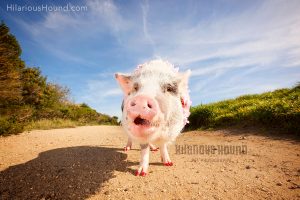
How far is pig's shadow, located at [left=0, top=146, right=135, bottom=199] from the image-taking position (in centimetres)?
358

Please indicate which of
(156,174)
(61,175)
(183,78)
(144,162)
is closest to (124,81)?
(183,78)

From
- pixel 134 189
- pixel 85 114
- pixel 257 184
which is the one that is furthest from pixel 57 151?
pixel 85 114

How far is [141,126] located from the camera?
2811 mm

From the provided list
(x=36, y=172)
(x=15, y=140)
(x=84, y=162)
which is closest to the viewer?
(x=36, y=172)

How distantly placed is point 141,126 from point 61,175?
2366mm

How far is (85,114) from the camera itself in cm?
1816

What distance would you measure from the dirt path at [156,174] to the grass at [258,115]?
1207 mm

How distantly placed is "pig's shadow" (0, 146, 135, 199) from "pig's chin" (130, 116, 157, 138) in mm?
1422

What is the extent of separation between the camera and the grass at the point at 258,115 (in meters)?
6.85

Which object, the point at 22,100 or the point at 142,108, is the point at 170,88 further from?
the point at 22,100

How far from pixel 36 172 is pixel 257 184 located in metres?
4.08

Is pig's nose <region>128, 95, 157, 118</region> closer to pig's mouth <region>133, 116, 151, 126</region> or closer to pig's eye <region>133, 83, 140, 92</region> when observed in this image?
pig's mouth <region>133, 116, 151, 126</region>

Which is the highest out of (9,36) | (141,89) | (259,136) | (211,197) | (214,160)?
(9,36)

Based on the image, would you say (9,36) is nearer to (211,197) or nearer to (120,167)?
(120,167)
